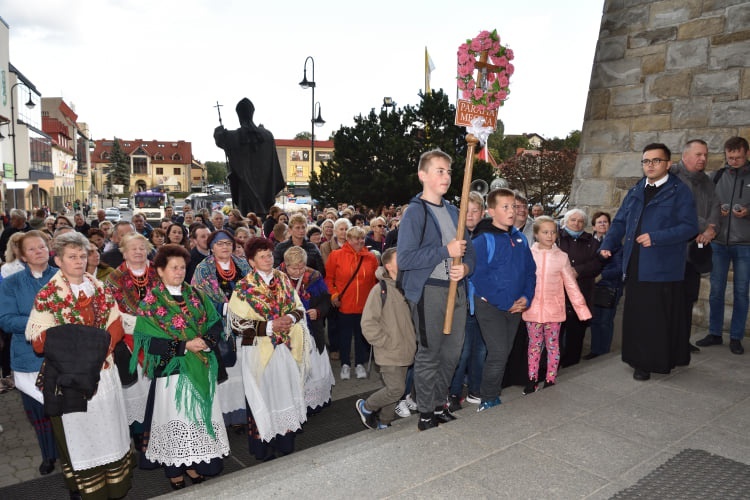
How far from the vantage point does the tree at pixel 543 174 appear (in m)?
34.1

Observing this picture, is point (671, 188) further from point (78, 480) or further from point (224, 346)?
point (78, 480)

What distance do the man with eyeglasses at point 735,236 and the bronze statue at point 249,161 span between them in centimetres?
533

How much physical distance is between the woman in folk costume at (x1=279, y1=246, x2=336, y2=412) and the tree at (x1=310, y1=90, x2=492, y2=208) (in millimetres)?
25076

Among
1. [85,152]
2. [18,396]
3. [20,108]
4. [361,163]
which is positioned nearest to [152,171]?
[85,152]

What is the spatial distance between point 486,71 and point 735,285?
3637 mm

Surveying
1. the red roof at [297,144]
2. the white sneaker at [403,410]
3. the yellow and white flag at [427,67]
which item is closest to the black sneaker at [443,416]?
the white sneaker at [403,410]

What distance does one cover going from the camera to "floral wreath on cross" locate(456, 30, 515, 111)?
13.4 ft

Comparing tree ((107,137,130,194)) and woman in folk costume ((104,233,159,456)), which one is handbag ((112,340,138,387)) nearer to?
woman in folk costume ((104,233,159,456))

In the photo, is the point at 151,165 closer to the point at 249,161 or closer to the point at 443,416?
the point at 249,161

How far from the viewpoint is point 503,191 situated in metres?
4.26

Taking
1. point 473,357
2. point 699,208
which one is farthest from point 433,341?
point 699,208

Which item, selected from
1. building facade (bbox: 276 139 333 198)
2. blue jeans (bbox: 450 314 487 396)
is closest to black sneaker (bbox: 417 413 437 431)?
blue jeans (bbox: 450 314 487 396)

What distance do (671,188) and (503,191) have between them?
4.72ft

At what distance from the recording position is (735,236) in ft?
17.8
